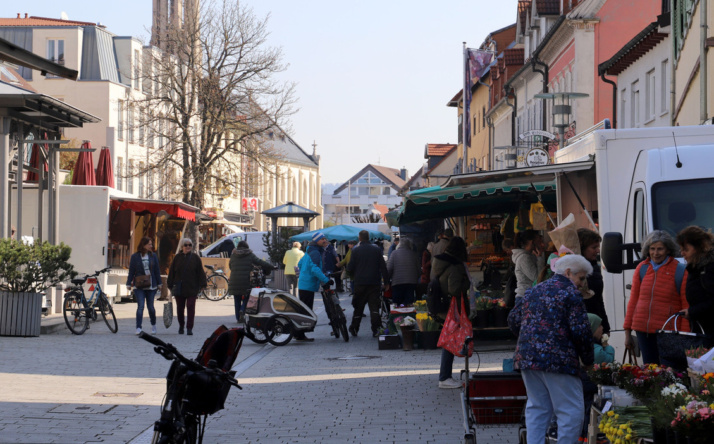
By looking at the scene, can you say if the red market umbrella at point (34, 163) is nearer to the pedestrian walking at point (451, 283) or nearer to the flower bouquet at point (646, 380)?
the pedestrian walking at point (451, 283)

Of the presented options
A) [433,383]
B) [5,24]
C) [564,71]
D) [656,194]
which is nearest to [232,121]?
[564,71]

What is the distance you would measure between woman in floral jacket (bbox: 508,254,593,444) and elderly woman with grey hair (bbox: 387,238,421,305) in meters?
13.0

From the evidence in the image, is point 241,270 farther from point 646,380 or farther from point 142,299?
point 646,380

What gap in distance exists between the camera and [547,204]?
1756 cm

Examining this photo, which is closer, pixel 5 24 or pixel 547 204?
pixel 547 204

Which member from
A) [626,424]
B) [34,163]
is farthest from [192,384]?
[34,163]

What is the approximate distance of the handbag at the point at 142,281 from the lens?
18.7 metres

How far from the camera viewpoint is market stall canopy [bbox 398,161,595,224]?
40.6 ft

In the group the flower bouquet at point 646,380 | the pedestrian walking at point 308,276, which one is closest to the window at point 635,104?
the pedestrian walking at point 308,276

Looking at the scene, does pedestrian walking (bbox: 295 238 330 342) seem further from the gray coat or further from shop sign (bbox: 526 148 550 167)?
shop sign (bbox: 526 148 550 167)

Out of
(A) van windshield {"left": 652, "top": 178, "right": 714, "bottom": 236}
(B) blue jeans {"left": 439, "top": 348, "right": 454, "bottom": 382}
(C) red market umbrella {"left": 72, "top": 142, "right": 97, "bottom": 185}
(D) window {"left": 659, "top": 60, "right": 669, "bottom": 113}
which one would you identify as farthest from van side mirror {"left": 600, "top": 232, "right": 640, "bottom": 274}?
(C) red market umbrella {"left": 72, "top": 142, "right": 97, "bottom": 185}

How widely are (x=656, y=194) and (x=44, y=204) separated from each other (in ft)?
62.5

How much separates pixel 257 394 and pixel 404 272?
28.0 feet

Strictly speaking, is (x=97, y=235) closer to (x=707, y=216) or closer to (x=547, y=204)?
(x=547, y=204)
